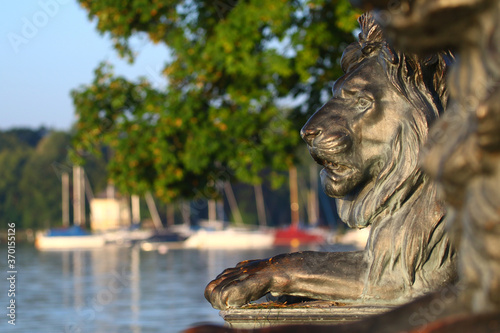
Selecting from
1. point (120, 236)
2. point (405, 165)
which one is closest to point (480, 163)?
point (405, 165)

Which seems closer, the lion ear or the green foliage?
the lion ear

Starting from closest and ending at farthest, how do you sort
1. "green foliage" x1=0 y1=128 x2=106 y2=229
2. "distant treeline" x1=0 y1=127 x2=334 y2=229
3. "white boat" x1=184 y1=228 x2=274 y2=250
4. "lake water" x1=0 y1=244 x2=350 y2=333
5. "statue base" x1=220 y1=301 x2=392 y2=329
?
"statue base" x1=220 y1=301 x2=392 y2=329 → "lake water" x1=0 y1=244 x2=350 y2=333 → "white boat" x1=184 y1=228 x2=274 y2=250 → "green foliage" x1=0 y1=128 x2=106 y2=229 → "distant treeline" x1=0 y1=127 x2=334 y2=229

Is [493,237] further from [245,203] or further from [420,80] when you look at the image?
[245,203]

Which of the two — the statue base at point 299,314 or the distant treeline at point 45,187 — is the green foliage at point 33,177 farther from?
the statue base at point 299,314

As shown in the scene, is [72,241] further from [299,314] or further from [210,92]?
A: [299,314]

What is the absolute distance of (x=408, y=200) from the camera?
2.81 meters

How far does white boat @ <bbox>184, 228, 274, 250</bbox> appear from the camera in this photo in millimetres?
79688

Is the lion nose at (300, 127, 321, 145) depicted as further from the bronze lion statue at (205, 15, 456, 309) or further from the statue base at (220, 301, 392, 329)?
the statue base at (220, 301, 392, 329)

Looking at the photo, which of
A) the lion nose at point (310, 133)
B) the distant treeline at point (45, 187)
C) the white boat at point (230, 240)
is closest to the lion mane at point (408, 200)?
the lion nose at point (310, 133)

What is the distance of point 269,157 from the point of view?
13953mm

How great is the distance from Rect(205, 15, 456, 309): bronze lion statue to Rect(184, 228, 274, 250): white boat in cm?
7577

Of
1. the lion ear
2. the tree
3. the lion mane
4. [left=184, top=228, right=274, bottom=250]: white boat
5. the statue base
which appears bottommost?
[left=184, top=228, right=274, bottom=250]: white boat

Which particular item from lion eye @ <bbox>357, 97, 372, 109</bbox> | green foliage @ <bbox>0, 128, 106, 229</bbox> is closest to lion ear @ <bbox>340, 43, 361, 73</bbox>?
A: lion eye @ <bbox>357, 97, 372, 109</bbox>

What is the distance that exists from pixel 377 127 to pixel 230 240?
79.3 m
